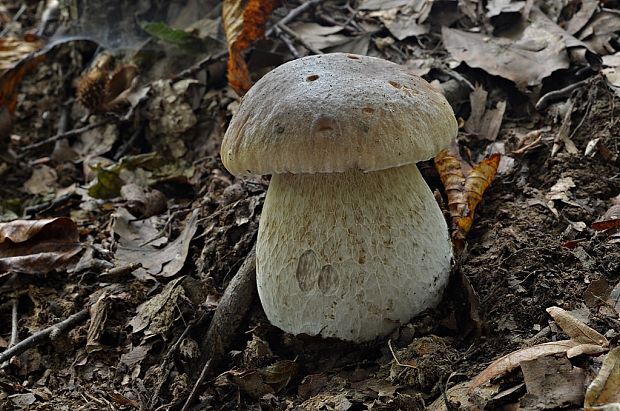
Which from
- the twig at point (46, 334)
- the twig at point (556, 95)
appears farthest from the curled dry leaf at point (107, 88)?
the twig at point (556, 95)

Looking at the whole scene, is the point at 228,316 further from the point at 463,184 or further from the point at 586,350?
the point at 586,350

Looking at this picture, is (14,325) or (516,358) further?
(14,325)

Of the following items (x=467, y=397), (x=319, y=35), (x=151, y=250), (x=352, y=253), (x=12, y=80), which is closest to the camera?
(x=467, y=397)

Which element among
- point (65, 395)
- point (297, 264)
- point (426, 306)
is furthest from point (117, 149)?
point (426, 306)

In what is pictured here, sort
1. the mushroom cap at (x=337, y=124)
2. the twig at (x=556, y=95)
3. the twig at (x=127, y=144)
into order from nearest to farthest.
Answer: the mushroom cap at (x=337, y=124)
the twig at (x=556, y=95)
the twig at (x=127, y=144)

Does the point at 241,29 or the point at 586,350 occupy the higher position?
the point at 241,29

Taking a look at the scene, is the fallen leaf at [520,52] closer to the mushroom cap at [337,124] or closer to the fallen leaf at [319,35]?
the fallen leaf at [319,35]

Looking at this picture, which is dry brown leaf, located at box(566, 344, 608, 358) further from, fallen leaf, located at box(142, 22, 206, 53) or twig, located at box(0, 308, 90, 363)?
fallen leaf, located at box(142, 22, 206, 53)

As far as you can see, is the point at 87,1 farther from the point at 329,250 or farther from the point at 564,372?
the point at 564,372

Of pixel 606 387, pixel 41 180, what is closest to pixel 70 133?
pixel 41 180
